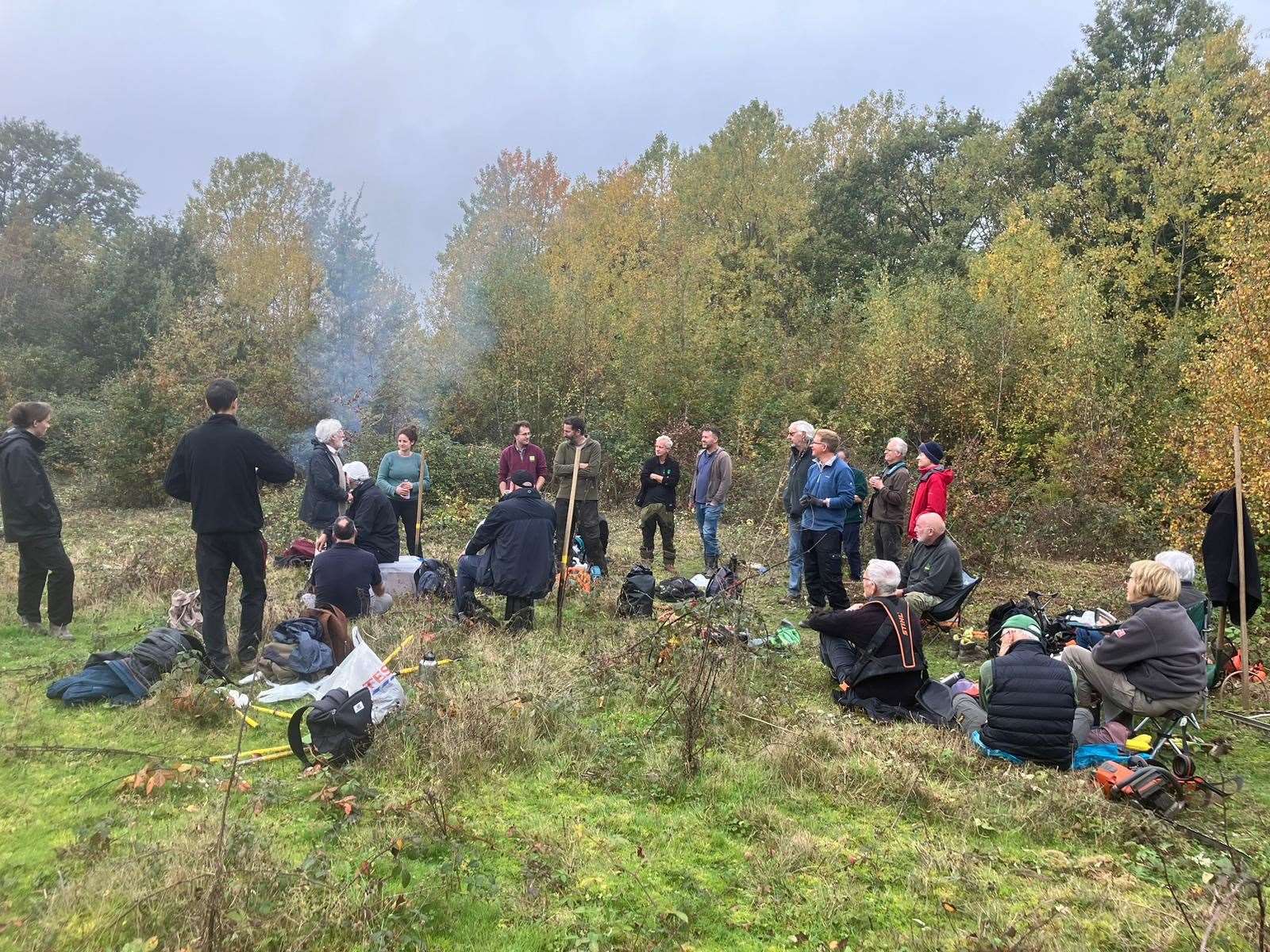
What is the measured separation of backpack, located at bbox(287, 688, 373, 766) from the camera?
403 centimetres

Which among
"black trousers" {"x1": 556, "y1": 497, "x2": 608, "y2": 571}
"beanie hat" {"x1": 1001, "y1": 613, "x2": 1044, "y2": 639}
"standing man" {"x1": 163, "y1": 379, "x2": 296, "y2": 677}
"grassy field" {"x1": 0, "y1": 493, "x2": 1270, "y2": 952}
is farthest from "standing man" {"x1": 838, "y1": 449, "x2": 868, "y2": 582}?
"standing man" {"x1": 163, "y1": 379, "x2": 296, "y2": 677}

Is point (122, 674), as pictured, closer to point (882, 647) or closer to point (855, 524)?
point (882, 647)

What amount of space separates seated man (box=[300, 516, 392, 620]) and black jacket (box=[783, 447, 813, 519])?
4.24 metres

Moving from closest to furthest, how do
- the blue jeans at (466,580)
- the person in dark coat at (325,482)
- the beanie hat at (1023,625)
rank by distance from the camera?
1. the beanie hat at (1023,625)
2. the blue jeans at (466,580)
3. the person in dark coat at (325,482)

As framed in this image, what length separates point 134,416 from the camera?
1508 centimetres

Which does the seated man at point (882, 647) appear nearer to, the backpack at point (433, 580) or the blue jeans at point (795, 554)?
the blue jeans at point (795, 554)

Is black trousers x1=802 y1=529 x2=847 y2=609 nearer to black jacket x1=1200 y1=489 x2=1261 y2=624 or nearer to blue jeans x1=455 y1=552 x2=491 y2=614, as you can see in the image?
black jacket x1=1200 y1=489 x2=1261 y2=624

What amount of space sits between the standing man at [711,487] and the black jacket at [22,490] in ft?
19.9

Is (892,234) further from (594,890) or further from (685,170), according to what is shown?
(594,890)

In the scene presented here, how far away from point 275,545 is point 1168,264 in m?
20.4

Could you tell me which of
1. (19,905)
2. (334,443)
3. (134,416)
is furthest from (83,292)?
(19,905)

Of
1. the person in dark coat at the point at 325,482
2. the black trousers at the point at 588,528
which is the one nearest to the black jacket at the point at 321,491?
the person in dark coat at the point at 325,482

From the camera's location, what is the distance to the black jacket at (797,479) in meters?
8.05

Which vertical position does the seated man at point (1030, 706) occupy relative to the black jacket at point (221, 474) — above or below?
below
